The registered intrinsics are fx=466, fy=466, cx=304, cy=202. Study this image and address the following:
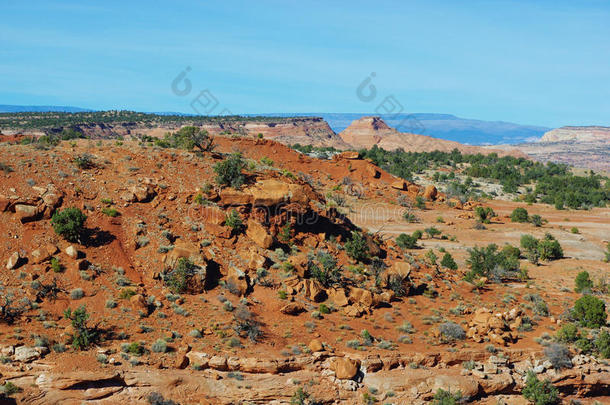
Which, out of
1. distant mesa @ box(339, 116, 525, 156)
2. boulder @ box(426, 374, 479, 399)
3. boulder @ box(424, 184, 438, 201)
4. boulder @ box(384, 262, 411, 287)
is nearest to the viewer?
boulder @ box(426, 374, 479, 399)

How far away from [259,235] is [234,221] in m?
1.70

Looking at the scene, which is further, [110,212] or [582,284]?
[582,284]

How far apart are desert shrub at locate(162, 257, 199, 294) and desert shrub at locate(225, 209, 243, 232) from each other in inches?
162

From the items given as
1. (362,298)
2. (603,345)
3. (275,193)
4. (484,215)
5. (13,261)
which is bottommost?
(603,345)

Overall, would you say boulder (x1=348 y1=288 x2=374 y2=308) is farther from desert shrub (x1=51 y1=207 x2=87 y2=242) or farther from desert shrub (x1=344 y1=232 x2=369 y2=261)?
desert shrub (x1=51 y1=207 x2=87 y2=242)

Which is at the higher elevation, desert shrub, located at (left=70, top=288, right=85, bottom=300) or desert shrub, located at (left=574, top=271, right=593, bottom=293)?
desert shrub, located at (left=70, top=288, right=85, bottom=300)

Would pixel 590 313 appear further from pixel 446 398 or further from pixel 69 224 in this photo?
pixel 69 224

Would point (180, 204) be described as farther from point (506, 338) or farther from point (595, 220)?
point (595, 220)

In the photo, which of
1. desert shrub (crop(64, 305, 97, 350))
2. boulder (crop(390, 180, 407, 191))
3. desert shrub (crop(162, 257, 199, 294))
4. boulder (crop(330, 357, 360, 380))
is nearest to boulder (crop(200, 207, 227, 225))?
desert shrub (crop(162, 257, 199, 294))

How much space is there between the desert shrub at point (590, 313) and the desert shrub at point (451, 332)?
8.21 meters

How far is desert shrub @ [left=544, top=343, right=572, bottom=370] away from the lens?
879 inches

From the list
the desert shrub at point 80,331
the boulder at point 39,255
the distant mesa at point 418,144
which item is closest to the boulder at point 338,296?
the desert shrub at point 80,331

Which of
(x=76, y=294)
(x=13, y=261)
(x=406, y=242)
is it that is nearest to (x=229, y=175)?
(x=76, y=294)

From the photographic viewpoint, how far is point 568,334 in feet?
79.2
